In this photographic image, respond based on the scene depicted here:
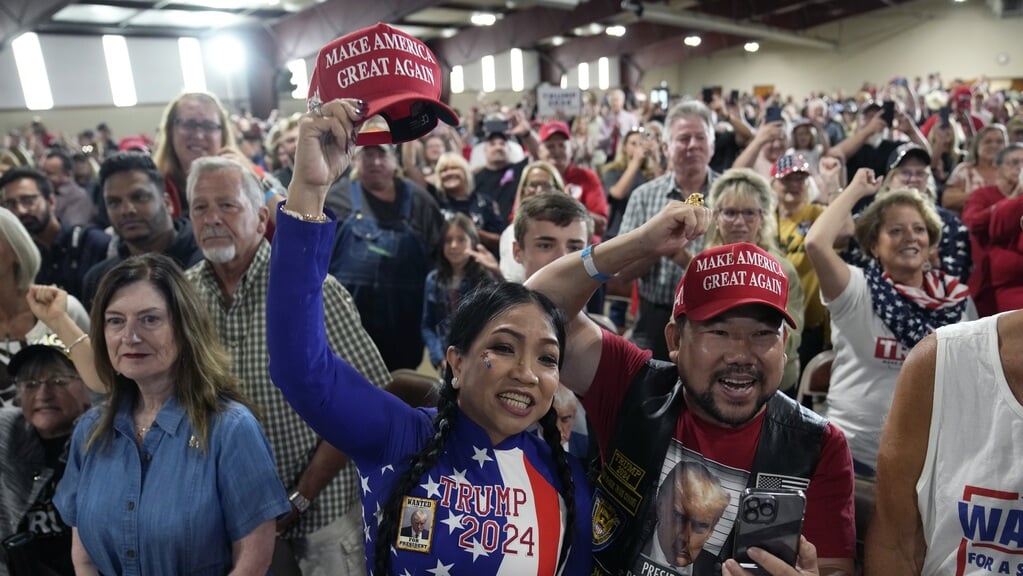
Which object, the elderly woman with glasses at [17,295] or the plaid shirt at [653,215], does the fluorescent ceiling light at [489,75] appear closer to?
the plaid shirt at [653,215]

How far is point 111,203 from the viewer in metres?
2.48

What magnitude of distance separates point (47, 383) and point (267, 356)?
704 millimetres

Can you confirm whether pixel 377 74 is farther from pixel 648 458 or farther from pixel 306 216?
pixel 648 458

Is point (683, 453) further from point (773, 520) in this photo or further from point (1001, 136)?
point (1001, 136)

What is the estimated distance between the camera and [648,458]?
4.53ft

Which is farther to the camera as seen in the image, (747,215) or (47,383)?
(747,215)

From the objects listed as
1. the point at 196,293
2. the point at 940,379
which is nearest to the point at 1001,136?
the point at 940,379

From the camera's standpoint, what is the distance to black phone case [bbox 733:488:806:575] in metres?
1.06

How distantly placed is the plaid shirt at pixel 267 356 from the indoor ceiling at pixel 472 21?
11503mm

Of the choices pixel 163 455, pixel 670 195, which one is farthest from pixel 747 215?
pixel 163 455

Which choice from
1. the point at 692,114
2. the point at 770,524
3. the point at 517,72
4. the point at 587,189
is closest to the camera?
the point at 770,524

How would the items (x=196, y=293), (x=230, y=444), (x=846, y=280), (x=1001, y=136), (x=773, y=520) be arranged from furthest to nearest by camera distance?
(x=1001, y=136)
(x=846, y=280)
(x=196, y=293)
(x=230, y=444)
(x=773, y=520)

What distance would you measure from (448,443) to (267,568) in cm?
67

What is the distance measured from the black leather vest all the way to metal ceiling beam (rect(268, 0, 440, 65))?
13639mm
